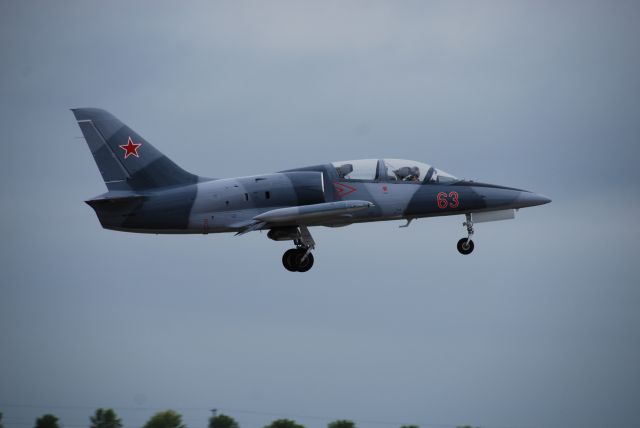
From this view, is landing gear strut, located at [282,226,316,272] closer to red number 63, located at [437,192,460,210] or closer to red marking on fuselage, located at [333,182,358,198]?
red marking on fuselage, located at [333,182,358,198]

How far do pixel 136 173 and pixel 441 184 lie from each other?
1111 centimetres

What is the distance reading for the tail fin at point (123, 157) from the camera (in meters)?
42.8

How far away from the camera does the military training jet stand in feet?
138

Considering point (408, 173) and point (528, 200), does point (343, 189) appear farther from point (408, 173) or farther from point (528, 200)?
point (528, 200)

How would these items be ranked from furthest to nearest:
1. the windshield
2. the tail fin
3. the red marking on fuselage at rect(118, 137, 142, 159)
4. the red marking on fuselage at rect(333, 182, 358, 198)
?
1. the windshield
2. the red marking on fuselage at rect(118, 137, 142, 159)
3. the tail fin
4. the red marking on fuselage at rect(333, 182, 358, 198)

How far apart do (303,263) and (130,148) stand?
7.63m

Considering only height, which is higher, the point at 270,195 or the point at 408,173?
the point at 408,173

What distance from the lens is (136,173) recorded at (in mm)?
42844

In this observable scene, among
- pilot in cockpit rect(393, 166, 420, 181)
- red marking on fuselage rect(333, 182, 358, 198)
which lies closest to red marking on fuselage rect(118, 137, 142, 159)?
red marking on fuselage rect(333, 182, 358, 198)

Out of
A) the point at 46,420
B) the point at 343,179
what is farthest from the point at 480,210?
the point at 46,420

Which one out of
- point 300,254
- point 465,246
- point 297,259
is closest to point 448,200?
point 465,246

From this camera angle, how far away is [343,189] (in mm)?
42500

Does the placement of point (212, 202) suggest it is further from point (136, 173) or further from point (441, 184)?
point (441, 184)

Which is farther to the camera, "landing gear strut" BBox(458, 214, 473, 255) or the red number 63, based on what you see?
"landing gear strut" BBox(458, 214, 473, 255)
